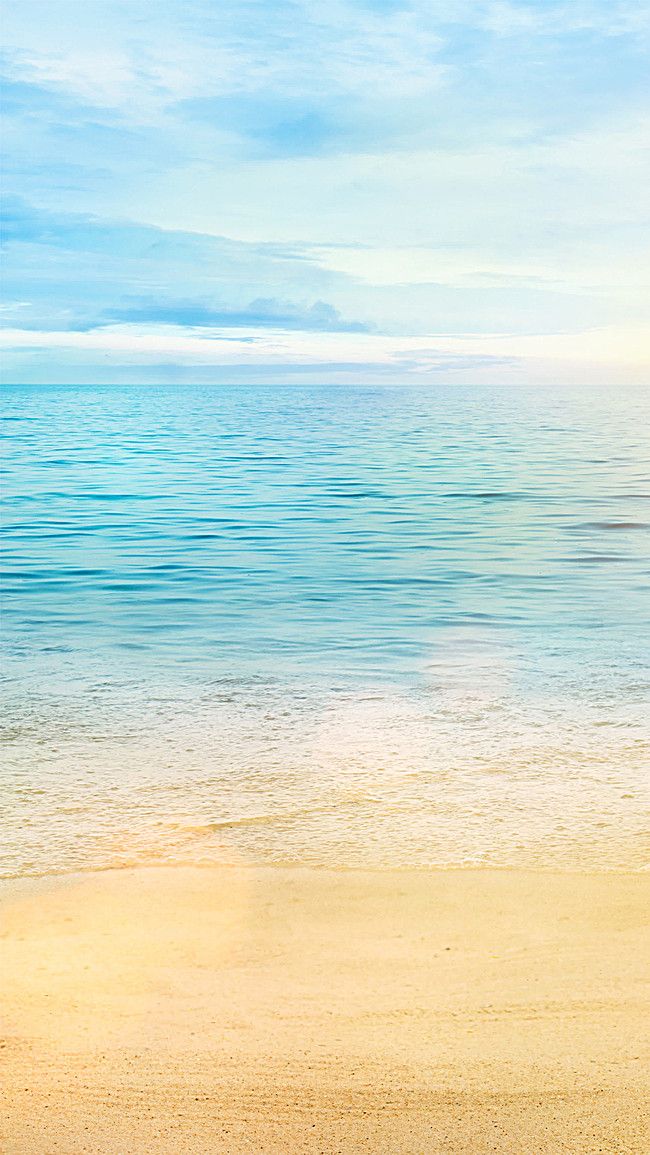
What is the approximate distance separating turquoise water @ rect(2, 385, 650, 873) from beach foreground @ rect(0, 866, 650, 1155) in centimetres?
46

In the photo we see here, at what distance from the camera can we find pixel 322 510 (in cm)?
2406

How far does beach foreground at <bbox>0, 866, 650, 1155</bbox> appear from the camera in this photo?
3.06 meters

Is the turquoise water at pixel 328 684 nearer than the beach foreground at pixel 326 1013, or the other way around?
the beach foreground at pixel 326 1013

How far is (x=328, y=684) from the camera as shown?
8555 millimetres

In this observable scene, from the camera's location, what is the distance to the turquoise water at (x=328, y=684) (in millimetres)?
5352

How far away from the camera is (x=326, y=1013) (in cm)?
357

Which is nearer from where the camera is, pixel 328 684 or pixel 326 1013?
pixel 326 1013

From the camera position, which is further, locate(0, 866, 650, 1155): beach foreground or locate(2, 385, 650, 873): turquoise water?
locate(2, 385, 650, 873): turquoise water

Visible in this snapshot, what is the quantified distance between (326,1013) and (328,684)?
502 cm

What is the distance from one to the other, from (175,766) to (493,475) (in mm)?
27115

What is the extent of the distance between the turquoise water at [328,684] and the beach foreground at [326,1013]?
464mm

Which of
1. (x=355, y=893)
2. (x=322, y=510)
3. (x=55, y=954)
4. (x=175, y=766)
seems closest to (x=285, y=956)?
(x=355, y=893)

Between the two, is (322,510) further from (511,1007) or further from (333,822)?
(511,1007)

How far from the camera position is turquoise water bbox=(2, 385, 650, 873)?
535 cm
